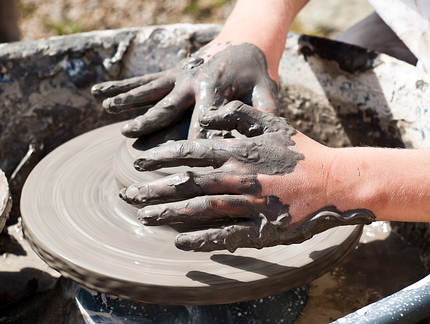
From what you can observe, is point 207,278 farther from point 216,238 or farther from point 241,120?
point 241,120

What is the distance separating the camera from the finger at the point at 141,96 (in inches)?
58.7

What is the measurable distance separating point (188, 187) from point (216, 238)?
4.5 inches

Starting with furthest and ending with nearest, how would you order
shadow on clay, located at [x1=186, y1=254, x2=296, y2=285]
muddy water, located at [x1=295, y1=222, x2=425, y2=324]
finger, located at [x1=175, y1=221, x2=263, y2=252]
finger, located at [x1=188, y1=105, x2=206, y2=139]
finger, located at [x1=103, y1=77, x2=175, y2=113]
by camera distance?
1. muddy water, located at [x1=295, y1=222, x2=425, y2=324]
2. finger, located at [x1=103, y1=77, x2=175, y2=113]
3. finger, located at [x1=188, y1=105, x2=206, y2=139]
4. shadow on clay, located at [x1=186, y1=254, x2=296, y2=285]
5. finger, located at [x1=175, y1=221, x2=263, y2=252]

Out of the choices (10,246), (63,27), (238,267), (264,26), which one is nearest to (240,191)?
(238,267)

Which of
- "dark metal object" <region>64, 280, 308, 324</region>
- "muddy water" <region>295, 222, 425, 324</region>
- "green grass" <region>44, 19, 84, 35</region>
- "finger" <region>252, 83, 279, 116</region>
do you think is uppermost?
"finger" <region>252, 83, 279, 116</region>

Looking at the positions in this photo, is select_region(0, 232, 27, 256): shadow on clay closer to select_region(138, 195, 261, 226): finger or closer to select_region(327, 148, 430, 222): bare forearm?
select_region(138, 195, 261, 226): finger

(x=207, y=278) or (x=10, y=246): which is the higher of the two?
(x=207, y=278)

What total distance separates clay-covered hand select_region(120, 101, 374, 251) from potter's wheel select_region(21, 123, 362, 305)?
0.38 feet

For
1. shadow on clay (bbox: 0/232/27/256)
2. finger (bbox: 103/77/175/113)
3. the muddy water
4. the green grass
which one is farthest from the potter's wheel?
the green grass

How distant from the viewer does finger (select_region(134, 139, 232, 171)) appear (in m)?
1.15

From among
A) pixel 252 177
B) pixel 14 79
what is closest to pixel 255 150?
pixel 252 177

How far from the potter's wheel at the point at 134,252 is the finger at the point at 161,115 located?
34 millimetres

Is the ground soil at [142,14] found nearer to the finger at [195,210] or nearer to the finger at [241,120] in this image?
the finger at [241,120]

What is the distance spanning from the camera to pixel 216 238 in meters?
1.11
